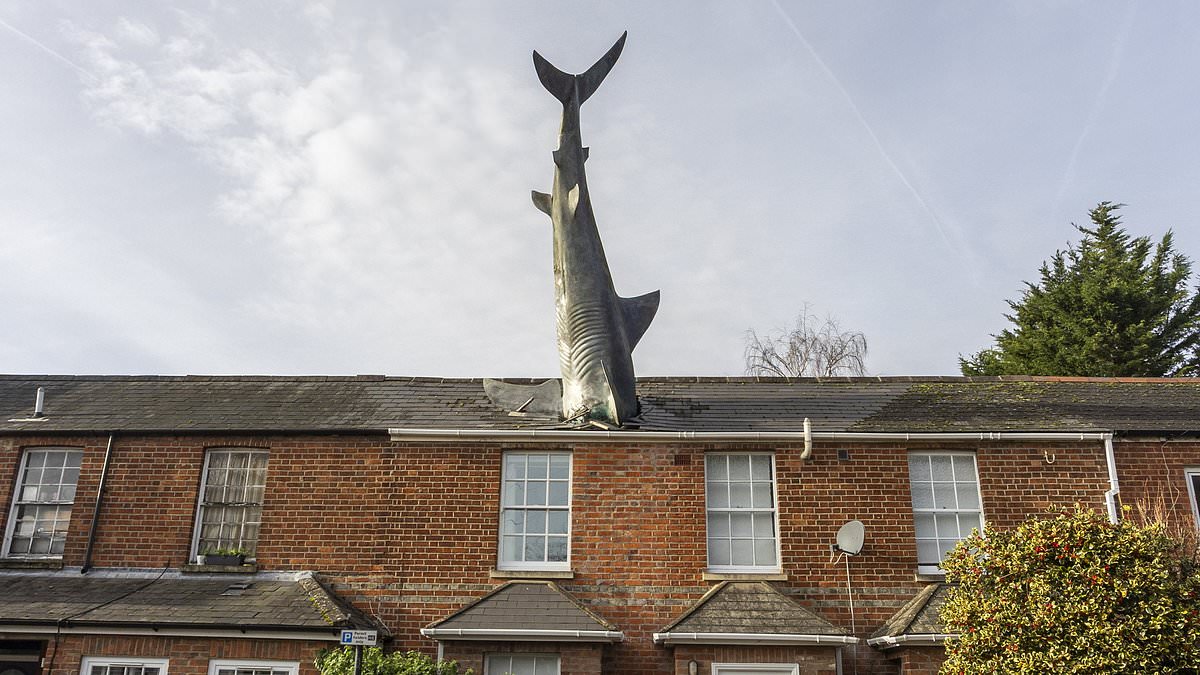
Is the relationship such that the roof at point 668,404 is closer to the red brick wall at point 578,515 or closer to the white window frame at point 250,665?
the red brick wall at point 578,515

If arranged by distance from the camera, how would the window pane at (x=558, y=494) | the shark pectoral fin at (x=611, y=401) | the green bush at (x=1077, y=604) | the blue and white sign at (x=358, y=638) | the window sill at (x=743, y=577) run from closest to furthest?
1. the blue and white sign at (x=358, y=638)
2. the green bush at (x=1077, y=604)
3. the window sill at (x=743, y=577)
4. the window pane at (x=558, y=494)
5. the shark pectoral fin at (x=611, y=401)

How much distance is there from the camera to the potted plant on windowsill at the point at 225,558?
1356cm

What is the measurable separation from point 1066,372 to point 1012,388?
15121 millimetres

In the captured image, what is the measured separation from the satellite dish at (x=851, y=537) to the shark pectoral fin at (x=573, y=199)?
21.9 ft

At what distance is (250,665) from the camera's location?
1208 centimetres

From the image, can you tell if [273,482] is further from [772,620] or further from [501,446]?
[772,620]

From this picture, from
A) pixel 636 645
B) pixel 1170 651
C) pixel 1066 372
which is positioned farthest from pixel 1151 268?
pixel 636 645

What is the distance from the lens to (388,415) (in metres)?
14.7

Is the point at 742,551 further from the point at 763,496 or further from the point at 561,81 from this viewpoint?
the point at 561,81

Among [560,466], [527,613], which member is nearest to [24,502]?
[527,613]

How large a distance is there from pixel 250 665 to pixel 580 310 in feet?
23.2

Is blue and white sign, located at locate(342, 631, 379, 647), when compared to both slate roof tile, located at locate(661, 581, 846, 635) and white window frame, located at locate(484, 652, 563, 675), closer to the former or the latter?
white window frame, located at locate(484, 652, 563, 675)

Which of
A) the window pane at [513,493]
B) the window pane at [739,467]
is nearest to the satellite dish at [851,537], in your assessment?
the window pane at [739,467]

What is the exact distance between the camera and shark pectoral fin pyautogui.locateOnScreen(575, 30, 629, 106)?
15.9 m
